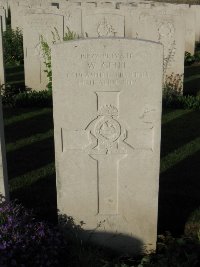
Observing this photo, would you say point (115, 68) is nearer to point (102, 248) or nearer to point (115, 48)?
point (115, 48)

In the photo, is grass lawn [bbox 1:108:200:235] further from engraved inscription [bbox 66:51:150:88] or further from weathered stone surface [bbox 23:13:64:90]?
engraved inscription [bbox 66:51:150:88]

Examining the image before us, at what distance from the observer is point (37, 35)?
8.70m

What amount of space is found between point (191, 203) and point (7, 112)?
13.3 feet

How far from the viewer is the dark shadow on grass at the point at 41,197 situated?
4.50 meters

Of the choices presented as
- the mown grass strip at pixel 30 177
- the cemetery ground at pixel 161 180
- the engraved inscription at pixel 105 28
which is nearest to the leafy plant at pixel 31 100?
the cemetery ground at pixel 161 180

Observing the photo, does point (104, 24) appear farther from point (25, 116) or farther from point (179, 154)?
point (179, 154)

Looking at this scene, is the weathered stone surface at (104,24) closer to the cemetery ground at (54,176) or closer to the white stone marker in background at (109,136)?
the cemetery ground at (54,176)

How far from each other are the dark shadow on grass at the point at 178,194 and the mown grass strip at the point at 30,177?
136cm

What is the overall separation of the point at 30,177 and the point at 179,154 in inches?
79.7

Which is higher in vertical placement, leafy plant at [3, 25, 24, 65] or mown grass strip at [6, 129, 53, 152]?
leafy plant at [3, 25, 24, 65]

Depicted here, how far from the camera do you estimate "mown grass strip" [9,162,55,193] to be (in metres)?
5.10

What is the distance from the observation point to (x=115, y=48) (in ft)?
11.7

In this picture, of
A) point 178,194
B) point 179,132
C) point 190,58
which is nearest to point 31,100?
point 179,132

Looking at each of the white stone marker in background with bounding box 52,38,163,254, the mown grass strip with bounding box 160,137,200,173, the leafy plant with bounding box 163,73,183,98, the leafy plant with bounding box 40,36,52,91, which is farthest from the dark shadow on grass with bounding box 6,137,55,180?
the leafy plant with bounding box 163,73,183,98
